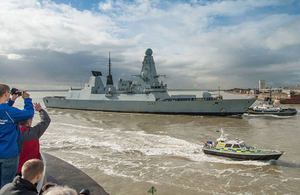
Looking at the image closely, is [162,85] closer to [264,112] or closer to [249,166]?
[264,112]

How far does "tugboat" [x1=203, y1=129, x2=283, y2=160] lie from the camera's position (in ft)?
27.7

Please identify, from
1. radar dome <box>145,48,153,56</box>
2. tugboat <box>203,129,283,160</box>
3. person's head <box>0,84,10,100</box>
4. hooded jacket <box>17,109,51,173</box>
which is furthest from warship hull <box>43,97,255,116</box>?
person's head <box>0,84,10,100</box>

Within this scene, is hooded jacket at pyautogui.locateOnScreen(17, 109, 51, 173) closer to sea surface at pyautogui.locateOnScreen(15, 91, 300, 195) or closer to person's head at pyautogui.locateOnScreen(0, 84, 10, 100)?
person's head at pyautogui.locateOnScreen(0, 84, 10, 100)

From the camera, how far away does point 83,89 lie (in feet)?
108

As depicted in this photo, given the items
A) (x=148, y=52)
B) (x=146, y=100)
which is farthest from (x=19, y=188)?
(x=148, y=52)

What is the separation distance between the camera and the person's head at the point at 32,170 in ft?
5.58

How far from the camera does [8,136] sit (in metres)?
2.37

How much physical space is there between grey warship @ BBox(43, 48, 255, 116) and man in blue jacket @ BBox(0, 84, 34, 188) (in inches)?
860

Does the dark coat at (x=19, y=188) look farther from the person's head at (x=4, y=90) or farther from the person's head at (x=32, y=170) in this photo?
the person's head at (x=4, y=90)

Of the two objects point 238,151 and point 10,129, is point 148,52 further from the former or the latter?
point 10,129

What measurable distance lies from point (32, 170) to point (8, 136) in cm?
94

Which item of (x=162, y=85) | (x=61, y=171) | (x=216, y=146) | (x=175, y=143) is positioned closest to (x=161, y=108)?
(x=162, y=85)

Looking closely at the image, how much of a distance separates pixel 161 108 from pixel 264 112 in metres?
14.1

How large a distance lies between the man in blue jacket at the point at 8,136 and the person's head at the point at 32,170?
883 mm
